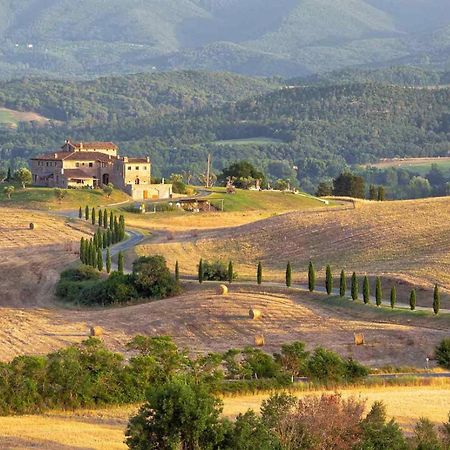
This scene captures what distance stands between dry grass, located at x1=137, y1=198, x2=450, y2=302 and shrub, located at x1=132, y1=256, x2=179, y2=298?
17.1 ft

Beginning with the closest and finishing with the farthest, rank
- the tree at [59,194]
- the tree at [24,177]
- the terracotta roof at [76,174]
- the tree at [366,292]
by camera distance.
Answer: the tree at [366,292], the tree at [59,194], the tree at [24,177], the terracotta roof at [76,174]

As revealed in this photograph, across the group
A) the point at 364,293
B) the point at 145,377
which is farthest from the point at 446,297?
the point at 145,377

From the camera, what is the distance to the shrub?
72.1m

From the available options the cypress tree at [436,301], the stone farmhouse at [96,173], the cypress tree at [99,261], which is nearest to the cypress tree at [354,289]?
the cypress tree at [436,301]

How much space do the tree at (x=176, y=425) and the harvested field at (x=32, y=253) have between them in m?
42.5

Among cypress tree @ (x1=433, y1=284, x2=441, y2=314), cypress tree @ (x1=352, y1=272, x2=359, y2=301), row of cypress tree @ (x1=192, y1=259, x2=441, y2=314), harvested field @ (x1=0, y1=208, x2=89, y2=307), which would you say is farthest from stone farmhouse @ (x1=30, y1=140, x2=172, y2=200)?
cypress tree @ (x1=433, y1=284, x2=441, y2=314)

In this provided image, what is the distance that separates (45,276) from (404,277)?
2362cm

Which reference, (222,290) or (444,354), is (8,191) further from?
(444,354)

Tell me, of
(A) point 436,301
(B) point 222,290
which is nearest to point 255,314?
(B) point 222,290

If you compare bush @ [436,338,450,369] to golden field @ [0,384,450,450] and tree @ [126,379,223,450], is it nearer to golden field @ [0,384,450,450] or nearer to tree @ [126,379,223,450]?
golden field @ [0,384,450,450]

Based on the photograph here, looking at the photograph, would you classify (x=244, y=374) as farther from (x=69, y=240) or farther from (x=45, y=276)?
(x=69, y=240)

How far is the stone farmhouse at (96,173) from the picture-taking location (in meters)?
128

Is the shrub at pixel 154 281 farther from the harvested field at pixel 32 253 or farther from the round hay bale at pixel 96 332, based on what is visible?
the round hay bale at pixel 96 332

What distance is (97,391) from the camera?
4216 cm
